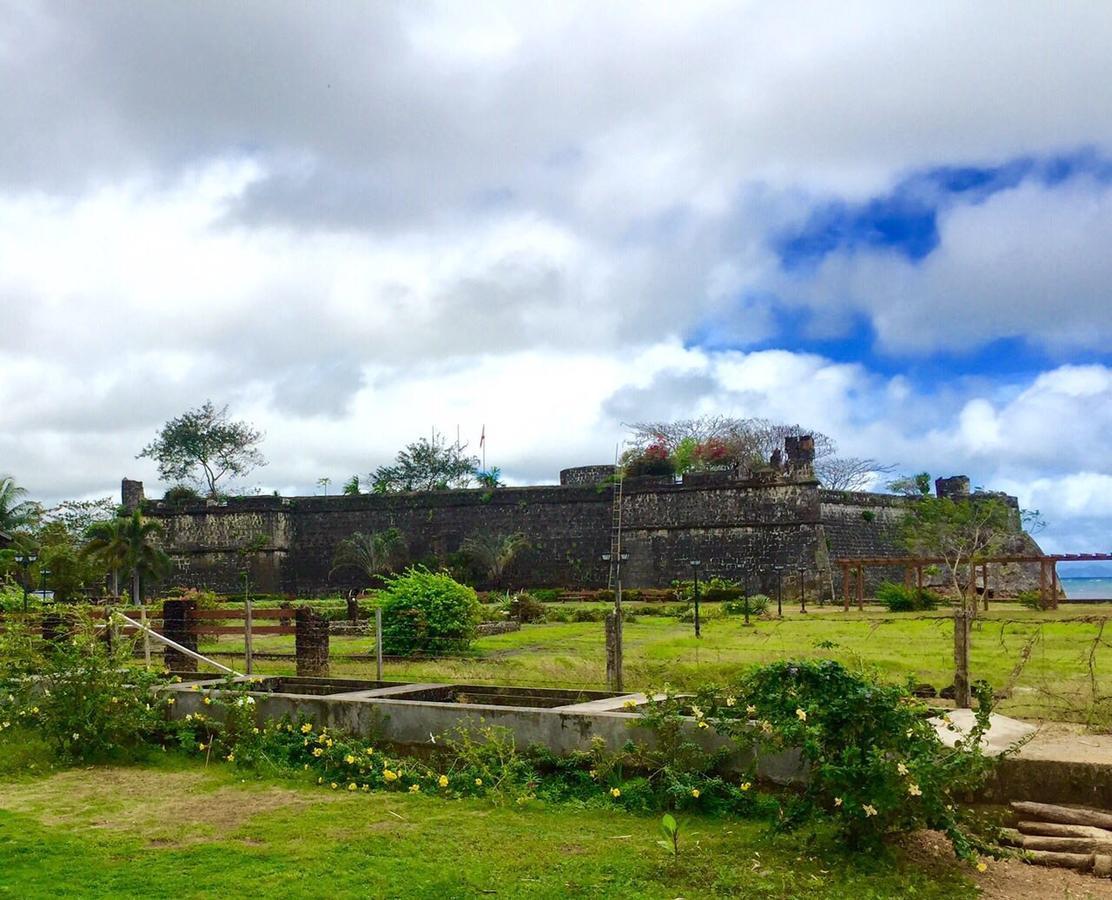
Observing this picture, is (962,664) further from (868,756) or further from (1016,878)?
(868,756)

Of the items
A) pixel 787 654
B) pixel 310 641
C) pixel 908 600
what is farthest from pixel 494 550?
pixel 310 641

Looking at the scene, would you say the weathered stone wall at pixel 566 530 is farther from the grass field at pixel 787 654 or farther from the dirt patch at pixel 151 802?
the dirt patch at pixel 151 802

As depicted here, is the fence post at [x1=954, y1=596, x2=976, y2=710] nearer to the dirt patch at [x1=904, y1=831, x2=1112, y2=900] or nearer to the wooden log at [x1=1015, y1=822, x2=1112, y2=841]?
the wooden log at [x1=1015, y1=822, x2=1112, y2=841]

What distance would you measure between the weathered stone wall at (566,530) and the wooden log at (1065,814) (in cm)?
2282

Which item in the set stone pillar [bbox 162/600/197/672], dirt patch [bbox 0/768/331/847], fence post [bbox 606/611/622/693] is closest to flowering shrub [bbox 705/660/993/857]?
dirt patch [bbox 0/768/331/847]

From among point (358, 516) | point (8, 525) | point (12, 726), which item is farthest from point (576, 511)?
point (12, 726)

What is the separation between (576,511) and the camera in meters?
31.0

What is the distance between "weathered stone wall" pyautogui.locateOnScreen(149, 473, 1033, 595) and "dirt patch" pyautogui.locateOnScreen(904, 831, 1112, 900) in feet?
76.5

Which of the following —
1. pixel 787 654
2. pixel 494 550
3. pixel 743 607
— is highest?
pixel 494 550

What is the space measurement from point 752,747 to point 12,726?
5554 mm

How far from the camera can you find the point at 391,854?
15.9 ft

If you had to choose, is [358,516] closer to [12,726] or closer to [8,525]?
[8,525]

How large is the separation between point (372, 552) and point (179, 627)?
62.8 feet

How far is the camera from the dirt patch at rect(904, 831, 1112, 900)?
4328 mm
